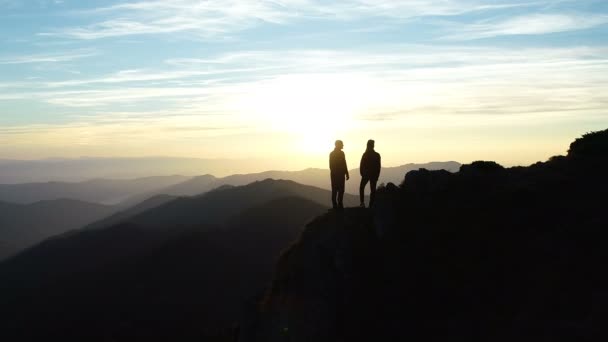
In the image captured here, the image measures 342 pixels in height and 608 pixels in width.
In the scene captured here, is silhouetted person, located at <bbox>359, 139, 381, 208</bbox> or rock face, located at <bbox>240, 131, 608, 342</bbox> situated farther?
silhouetted person, located at <bbox>359, 139, 381, 208</bbox>

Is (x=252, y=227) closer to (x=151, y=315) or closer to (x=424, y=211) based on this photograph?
(x=151, y=315)

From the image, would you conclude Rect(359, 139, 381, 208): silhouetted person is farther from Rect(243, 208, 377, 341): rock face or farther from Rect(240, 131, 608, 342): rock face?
Rect(243, 208, 377, 341): rock face

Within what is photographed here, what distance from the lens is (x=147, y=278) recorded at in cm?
10188

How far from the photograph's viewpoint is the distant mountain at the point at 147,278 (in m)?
84.3

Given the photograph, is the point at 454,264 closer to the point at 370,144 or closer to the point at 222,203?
the point at 370,144

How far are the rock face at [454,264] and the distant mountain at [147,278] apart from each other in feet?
188

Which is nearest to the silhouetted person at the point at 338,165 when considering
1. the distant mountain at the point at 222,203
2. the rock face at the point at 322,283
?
the rock face at the point at 322,283

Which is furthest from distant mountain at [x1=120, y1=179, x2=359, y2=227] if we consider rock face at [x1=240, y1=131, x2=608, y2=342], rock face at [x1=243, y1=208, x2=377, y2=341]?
rock face at [x1=240, y1=131, x2=608, y2=342]

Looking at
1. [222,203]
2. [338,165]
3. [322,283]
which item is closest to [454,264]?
[322,283]

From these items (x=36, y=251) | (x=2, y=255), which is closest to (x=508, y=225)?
(x=36, y=251)

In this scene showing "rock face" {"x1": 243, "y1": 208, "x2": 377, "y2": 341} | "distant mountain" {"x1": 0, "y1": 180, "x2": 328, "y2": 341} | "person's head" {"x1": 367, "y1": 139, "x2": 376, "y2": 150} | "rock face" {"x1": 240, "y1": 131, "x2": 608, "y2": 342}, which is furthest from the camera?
"distant mountain" {"x1": 0, "y1": 180, "x2": 328, "y2": 341}

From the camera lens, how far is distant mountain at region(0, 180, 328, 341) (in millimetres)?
84312

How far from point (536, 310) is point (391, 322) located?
4.23 meters

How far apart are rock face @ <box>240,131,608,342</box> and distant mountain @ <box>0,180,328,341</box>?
5727 centimetres
